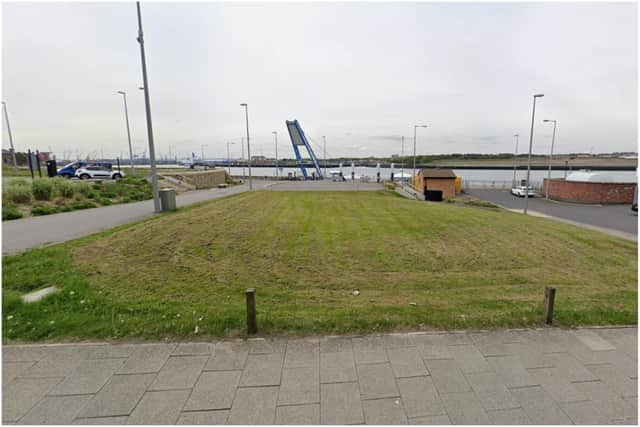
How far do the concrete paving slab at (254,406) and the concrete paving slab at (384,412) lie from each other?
2.49ft

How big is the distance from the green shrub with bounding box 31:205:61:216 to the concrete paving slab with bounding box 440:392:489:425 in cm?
1461

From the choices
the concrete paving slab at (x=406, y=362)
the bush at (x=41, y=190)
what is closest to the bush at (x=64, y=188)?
the bush at (x=41, y=190)

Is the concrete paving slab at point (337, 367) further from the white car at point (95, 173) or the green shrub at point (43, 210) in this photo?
the white car at point (95, 173)

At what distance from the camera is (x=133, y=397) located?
2432 millimetres

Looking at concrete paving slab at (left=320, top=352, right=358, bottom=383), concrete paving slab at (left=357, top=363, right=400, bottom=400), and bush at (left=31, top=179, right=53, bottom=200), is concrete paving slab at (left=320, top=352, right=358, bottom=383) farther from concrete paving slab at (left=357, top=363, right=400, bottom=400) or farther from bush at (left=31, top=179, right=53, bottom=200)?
bush at (left=31, top=179, right=53, bottom=200)

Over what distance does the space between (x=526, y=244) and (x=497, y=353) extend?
711cm

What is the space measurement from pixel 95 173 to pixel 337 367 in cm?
3274

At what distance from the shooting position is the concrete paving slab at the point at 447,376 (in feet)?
8.32

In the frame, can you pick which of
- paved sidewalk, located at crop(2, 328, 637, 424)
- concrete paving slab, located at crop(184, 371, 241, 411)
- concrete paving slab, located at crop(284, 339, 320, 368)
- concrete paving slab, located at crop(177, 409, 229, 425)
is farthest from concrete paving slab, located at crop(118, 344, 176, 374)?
concrete paving slab, located at crop(284, 339, 320, 368)

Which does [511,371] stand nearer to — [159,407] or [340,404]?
[340,404]

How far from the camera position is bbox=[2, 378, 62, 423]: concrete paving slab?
89.4 inches

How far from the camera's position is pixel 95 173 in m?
26.9

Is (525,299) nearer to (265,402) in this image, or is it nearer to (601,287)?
(601,287)

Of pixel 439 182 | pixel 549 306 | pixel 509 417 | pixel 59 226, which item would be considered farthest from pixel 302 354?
pixel 439 182
